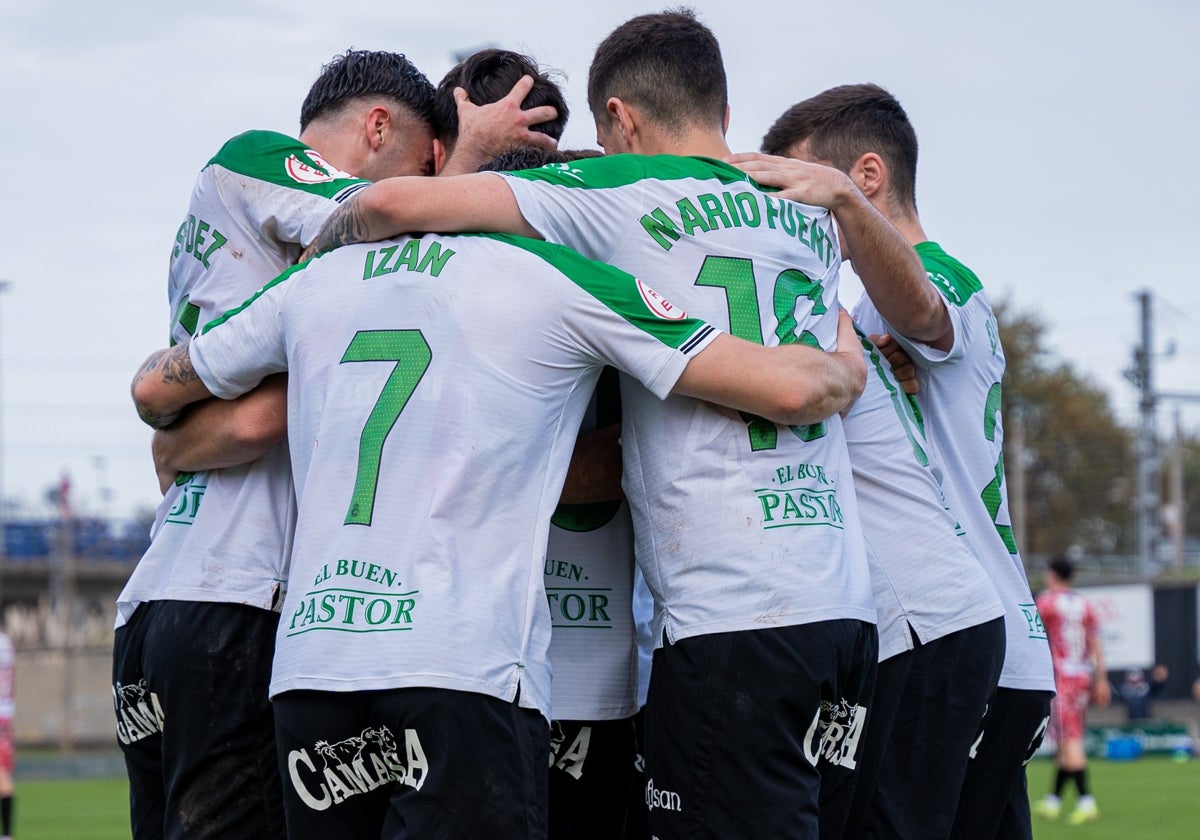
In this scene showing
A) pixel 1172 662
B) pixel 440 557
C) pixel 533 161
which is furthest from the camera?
pixel 1172 662

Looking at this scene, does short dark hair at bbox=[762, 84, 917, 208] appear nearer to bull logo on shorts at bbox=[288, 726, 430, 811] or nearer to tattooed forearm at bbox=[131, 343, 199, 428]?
tattooed forearm at bbox=[131, 343, 199, 428]

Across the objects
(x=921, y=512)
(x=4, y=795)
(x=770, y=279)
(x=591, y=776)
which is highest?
(x=770, y=279)

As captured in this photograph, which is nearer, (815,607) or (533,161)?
(815,607)

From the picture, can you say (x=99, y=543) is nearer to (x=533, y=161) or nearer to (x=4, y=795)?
(x=4, y=795)

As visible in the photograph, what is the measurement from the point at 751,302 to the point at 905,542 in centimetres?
105

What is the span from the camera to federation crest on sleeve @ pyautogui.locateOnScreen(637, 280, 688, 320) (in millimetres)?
3553

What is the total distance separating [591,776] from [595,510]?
813 mm

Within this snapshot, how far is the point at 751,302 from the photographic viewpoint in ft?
12.7

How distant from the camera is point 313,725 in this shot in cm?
336

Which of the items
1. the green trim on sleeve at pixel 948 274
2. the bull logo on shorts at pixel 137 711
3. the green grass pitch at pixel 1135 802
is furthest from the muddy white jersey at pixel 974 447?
the green grass pitch at pixel 1135 802

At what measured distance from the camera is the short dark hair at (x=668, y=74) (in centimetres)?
414

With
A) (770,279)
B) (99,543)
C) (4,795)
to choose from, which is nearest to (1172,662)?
(4,795)

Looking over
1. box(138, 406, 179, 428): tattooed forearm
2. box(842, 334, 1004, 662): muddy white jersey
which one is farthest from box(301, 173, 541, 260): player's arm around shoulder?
box(842, 334, 1004, 662): muddy white jersey

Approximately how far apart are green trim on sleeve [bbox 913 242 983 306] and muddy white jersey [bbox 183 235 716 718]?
1.48m
